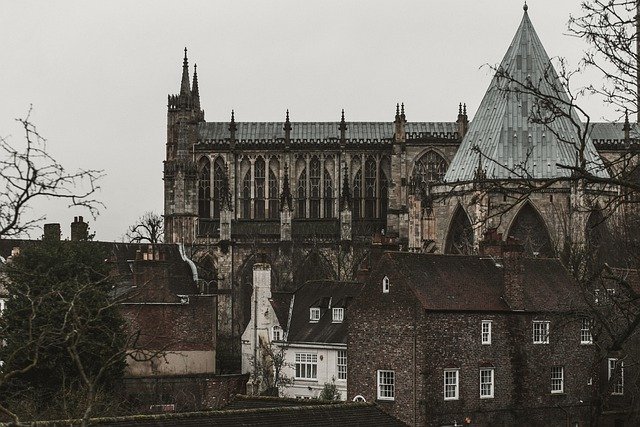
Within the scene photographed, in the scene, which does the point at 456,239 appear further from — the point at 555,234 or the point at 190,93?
the point at 190,93

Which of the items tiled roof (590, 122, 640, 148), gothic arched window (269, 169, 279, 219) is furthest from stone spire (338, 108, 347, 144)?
tiled roof (590, 122, 640, 148)

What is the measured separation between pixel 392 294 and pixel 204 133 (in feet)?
179

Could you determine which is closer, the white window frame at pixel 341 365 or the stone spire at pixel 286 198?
the white window frame at pixel 341 365

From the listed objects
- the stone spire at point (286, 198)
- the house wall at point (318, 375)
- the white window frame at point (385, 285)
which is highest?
the stone spire at point (286, 198)

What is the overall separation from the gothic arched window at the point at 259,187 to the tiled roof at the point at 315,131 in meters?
1.90

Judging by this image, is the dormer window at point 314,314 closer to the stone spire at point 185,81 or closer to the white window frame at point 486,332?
the white window frame at point 486,332

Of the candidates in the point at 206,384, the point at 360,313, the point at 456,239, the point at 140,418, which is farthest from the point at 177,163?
the point at 140,418

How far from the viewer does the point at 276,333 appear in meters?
55.7

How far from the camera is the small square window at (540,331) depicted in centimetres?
4484

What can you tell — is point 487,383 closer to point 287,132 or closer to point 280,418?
point 280,418

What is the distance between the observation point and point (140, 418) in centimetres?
2752

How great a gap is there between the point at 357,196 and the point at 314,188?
3.31 metres

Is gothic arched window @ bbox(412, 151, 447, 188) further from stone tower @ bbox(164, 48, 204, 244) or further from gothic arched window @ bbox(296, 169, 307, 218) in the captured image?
stone tower @ bbox(164, 48, 204, 244)

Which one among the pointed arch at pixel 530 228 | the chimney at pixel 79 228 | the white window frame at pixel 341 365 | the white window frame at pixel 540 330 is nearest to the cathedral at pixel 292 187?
the pointed arch at pixel 530 228
